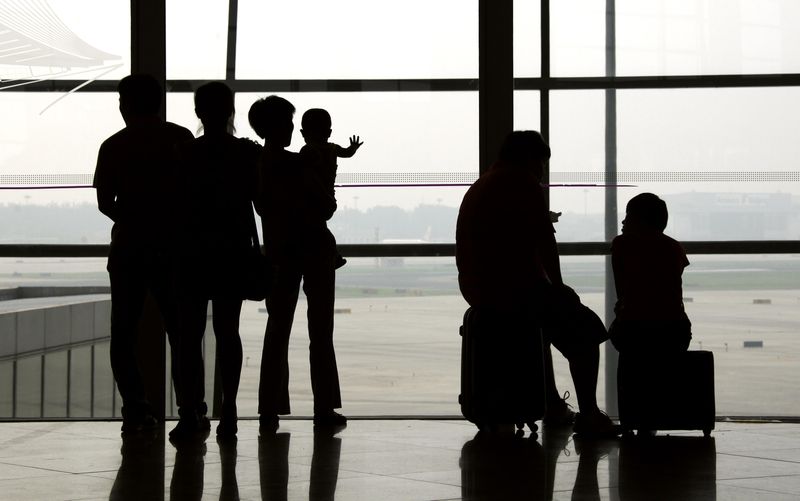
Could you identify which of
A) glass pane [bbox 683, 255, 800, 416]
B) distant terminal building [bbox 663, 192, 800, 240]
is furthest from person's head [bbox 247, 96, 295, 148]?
glass pane [bbox 683, 255, 800, 416]

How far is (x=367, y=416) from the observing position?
235 inches

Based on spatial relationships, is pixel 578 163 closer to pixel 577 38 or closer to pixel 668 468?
pixel 577 38

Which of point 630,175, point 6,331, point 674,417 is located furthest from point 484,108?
point 6,331

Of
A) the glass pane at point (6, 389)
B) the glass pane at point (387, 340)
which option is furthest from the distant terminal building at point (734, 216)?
the glass pane at point (6, 389)

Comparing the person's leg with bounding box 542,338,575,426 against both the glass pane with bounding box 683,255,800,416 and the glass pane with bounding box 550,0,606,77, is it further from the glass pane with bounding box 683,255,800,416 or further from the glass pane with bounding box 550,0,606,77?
the glass pane with bounding box 550,0,606,77

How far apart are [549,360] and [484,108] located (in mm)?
1432

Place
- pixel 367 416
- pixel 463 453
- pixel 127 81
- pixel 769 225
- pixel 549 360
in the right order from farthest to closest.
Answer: pixel 769 225 → pixel 367 416 → pixel 549 360 → pixel 127 81 → pixel 463 453

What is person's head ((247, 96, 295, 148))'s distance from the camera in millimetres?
5047

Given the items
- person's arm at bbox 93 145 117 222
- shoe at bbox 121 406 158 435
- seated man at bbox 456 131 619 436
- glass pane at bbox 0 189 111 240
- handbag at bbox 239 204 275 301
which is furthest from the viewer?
glass pane at bbox 0 189 111 240

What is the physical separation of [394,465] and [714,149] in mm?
3193

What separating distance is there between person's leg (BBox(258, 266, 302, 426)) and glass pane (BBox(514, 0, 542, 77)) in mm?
1958

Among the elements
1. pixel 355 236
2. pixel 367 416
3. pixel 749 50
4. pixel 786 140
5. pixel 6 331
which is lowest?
pixel 367 416

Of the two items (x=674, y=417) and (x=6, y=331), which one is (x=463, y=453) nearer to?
(x=674, y=417)

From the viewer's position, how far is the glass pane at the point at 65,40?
630 centimetres
